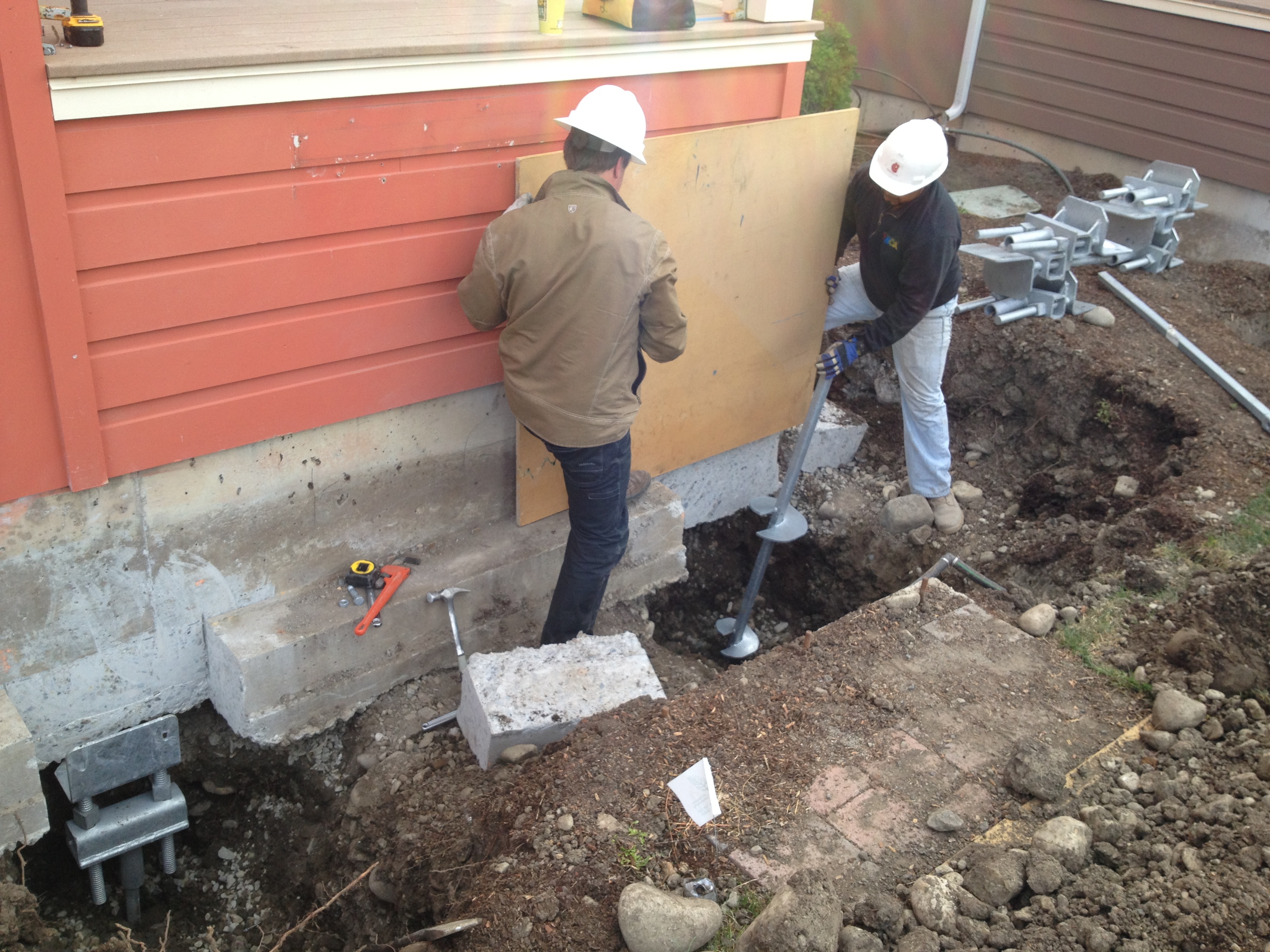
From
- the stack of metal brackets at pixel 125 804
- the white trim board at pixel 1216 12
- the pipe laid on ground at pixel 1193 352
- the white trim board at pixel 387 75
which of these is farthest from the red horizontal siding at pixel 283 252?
the white trim board at pixel 1216 12

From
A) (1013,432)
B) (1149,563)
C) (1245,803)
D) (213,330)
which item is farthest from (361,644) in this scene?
(1013,432)

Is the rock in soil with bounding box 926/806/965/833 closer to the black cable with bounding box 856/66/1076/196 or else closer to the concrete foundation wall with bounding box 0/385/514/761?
the concrete foundation wall with bounding box 0/385/514/761

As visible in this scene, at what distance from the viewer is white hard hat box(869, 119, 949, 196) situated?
4.38 metres

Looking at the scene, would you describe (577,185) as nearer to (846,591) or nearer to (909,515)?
(909,515)

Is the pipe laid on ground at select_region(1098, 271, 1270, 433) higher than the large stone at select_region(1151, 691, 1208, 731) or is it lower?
higher

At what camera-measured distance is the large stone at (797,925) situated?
8.49 ft

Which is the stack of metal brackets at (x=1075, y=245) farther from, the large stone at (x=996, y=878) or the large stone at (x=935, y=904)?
the large stone at (x=935, y=904)

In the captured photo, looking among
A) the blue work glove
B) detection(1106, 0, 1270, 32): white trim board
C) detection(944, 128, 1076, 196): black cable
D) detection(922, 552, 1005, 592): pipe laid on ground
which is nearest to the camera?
detection(922, 552, 1005, 592): pipe laid on ground

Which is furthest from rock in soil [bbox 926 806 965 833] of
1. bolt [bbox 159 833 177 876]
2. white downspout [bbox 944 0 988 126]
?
white downspout [bbox 944 0 988 126]

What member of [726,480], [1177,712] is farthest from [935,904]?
[726,480]

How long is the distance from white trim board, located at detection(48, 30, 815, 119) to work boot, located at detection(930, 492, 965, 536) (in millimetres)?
2392

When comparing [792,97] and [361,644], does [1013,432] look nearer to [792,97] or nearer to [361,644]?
[792,97]

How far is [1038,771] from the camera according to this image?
3264 millimetres

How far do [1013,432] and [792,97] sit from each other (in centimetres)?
255
